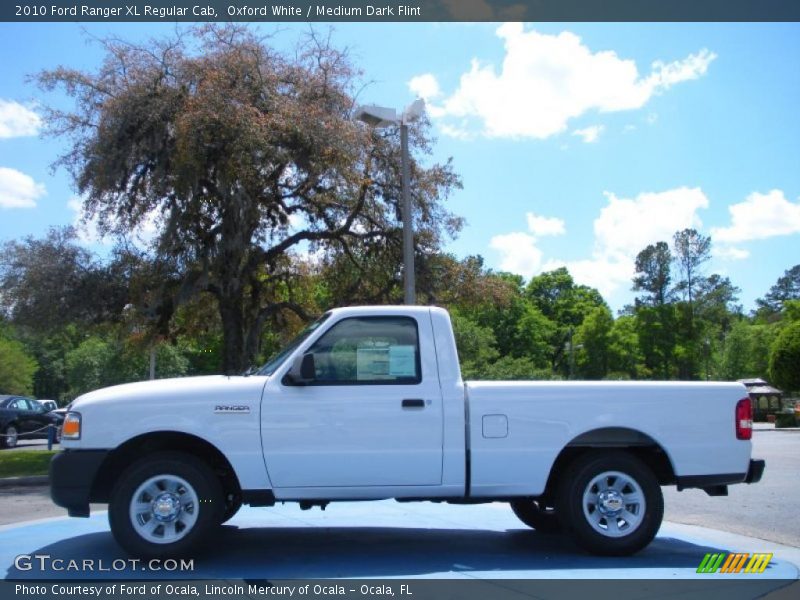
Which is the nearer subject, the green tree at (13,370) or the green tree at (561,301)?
the green tree at (13,370)

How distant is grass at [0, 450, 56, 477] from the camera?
1593 centimetres

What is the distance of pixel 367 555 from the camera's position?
681 centimetres

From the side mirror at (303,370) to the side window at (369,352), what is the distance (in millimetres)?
156

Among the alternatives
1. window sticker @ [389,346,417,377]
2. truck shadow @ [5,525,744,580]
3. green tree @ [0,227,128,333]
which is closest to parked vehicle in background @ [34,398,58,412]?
green tree @ [0,227,128,333]

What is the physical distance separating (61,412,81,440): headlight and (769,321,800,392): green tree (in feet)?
113

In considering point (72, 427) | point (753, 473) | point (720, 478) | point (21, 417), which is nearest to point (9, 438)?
point (21, 417)

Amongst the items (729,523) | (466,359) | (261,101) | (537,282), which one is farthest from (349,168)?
(537,282)

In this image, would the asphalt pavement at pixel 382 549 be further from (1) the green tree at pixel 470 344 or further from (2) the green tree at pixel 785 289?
(2) the green tree at pixel 785 289

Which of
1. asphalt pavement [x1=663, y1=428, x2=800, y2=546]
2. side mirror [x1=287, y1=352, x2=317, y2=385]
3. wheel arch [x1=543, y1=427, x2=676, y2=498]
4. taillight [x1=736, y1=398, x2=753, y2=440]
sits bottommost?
asphalt pavement [x1=663, y1=428, x2=800, y2=546]

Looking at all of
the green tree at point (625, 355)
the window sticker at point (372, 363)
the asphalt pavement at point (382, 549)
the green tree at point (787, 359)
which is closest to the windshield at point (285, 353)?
the window sticker at point (372, 363)

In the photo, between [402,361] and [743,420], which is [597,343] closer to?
[743,420]

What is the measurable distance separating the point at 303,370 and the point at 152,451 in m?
1.46

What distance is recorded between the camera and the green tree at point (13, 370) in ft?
171

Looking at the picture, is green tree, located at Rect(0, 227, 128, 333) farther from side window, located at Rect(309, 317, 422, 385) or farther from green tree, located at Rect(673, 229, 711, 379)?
green tree, located at Rect(673, 229, 711, 379)
